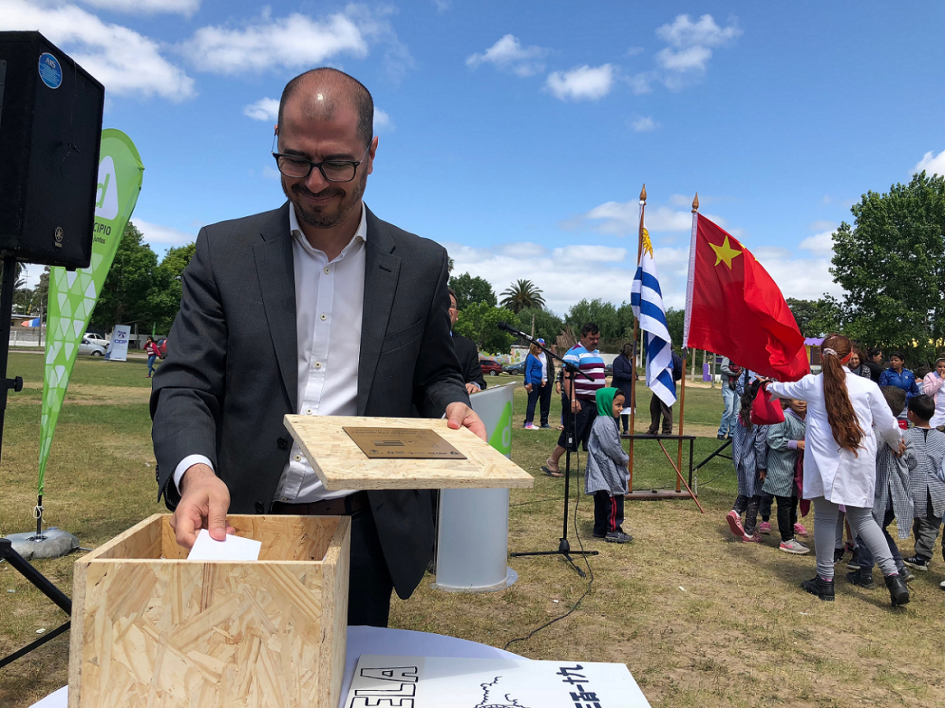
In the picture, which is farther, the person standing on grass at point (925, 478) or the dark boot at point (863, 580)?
the person standing on grass at point (925, 478)

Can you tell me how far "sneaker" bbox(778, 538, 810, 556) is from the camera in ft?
22.2

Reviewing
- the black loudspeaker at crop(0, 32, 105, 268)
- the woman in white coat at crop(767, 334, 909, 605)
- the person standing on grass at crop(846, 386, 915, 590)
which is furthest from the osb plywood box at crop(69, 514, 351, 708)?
the person standing on grass at crop(846, 386, 915, 590)

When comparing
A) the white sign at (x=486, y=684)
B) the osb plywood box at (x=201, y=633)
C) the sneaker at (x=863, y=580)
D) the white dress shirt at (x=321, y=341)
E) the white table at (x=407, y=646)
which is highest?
the white dress shirt at (x=321, y=341)

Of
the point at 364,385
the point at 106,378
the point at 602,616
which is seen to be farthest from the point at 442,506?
the point at 106,378

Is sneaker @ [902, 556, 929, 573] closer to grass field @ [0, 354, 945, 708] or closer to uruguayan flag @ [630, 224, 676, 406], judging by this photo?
grass field @ [0, 354, 945, 708]

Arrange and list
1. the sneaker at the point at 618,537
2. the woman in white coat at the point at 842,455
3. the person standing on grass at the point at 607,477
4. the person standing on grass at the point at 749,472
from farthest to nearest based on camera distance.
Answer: the person standing on grass at the point at 749,472, the sneaker at the point at 618,537, the person standing on grass at the point at 607,477, the woman in white coat at the point at 842,455

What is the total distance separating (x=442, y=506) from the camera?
515cm

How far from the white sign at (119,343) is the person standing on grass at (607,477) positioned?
34.5m

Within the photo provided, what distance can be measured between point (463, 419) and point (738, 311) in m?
6.91

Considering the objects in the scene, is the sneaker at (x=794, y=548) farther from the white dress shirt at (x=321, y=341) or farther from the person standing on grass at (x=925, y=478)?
the white dress shirt at (x=321, y=341)

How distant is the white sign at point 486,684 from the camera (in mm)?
1354

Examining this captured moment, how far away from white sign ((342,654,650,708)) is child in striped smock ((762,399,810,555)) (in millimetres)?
5855

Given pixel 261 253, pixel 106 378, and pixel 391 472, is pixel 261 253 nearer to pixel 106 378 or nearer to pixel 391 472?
pixel 391 472

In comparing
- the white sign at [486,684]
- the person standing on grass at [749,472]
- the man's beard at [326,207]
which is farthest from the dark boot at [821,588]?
the man's beard at [326,207]
